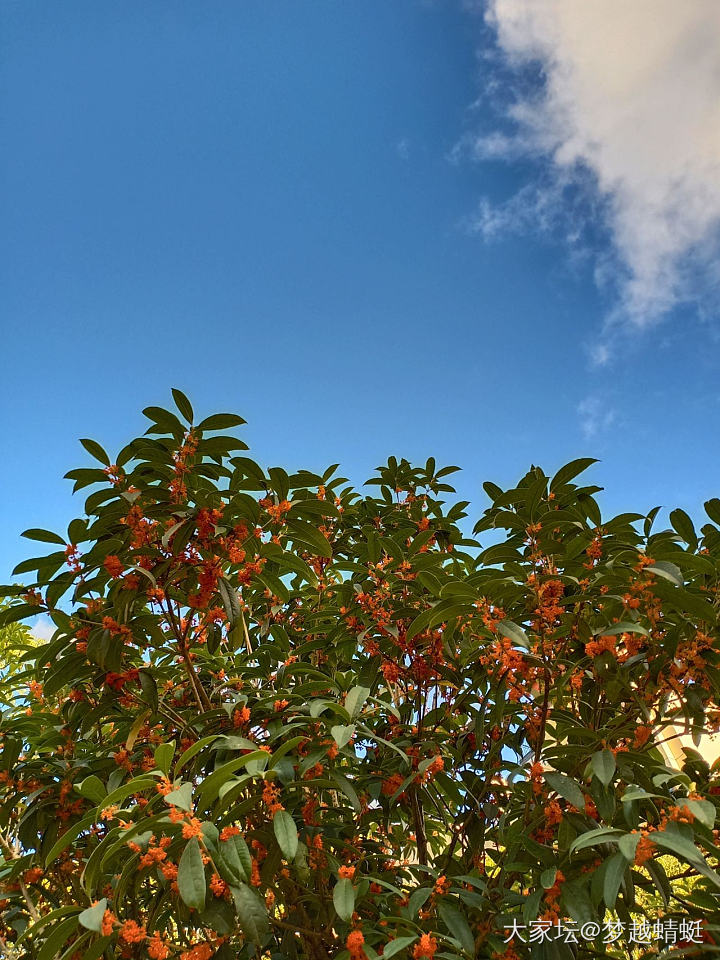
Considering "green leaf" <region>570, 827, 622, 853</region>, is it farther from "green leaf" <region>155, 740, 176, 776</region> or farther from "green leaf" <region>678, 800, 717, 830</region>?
"green leaf" <region>155, 740, 176, 776</region>

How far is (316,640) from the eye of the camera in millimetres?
2510

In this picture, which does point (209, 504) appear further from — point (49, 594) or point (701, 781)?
point (701, 781)

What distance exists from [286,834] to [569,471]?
4.60ft

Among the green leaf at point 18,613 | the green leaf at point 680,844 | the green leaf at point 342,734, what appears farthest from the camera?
the green leaf at point 18,613

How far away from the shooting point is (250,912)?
57.6 inches

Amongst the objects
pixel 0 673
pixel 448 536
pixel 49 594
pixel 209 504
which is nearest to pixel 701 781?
pixel 448 536

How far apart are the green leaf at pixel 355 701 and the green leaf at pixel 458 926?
0.58 metres

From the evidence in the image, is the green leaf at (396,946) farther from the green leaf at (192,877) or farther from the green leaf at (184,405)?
the green leaf at (184,405)

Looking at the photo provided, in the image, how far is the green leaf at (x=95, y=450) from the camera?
210 centimetres

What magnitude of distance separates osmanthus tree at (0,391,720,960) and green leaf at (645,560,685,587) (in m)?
0.01

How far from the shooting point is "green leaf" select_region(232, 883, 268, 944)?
145 centimetres

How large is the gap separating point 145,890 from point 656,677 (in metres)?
1.85

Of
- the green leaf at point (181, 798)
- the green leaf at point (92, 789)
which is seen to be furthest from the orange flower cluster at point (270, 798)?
the green leaf at point (92, 789)

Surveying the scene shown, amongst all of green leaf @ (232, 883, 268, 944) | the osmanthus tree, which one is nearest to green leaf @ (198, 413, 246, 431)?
the osmanthus tree
